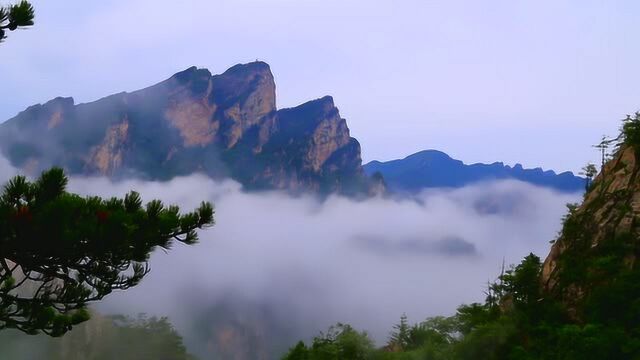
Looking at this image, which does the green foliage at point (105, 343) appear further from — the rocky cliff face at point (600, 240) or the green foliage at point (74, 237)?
the green foliage at point (74, 237)

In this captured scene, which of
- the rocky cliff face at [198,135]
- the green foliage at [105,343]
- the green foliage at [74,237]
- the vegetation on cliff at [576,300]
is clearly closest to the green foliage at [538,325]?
the vegetation on cliff at [576,300]

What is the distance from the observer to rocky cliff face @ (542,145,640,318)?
29703 millimetres

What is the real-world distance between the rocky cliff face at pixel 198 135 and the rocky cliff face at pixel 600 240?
419ft

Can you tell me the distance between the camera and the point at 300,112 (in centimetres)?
17475

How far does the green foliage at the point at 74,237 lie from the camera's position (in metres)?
6.70

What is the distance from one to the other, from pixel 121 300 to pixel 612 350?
340 ft

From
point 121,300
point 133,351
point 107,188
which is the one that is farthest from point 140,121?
point 133,351

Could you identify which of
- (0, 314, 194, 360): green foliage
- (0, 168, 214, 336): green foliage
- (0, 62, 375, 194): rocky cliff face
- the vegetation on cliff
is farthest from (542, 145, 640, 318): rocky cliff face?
(0, 62, 375, 194): rocky cliff face

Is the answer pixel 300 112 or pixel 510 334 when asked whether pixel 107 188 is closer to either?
pixel 300 112

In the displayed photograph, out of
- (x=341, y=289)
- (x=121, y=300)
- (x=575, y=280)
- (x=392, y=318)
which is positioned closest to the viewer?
(x=575, y=280)

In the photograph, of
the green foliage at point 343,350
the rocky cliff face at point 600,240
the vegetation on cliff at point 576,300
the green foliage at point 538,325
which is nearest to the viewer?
the green foliage at point 538,325

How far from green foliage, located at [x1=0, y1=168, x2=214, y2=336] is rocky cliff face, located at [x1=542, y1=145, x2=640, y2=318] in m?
26.1

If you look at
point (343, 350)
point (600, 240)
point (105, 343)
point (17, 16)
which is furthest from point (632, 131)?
point (105, 343)

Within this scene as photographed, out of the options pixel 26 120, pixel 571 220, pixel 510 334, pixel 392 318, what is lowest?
pixel 392 318
